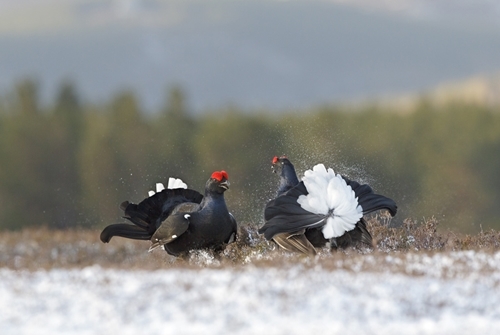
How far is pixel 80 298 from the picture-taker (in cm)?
647

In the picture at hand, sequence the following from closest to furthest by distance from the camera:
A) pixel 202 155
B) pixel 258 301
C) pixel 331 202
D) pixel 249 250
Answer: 1. pixel 258 301
2. pixel 331 202
3. pixel 249 250
4. pixel 202 155

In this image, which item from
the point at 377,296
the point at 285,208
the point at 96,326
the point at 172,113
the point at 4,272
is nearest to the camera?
the point at 96,326

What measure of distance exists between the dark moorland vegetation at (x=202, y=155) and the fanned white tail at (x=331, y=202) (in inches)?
639

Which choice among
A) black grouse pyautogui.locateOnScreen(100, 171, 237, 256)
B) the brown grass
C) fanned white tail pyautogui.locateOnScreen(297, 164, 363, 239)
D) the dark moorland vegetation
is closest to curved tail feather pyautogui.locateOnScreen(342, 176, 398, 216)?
fanned white tail pyautogui.locateOnScreen(297, 164, 363, 239)

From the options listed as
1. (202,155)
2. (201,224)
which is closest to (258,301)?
(201,224)

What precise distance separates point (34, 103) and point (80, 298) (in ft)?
80.6

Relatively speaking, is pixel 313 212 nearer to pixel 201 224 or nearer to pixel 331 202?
pixel 331 202

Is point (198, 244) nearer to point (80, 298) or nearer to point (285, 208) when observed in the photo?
point (285, 208)

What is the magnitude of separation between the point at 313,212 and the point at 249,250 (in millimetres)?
1731

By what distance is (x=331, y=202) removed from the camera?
27.9ft

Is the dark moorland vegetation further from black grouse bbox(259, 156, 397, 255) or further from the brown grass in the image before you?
black grouse bbox(259, 156, 397, 255)

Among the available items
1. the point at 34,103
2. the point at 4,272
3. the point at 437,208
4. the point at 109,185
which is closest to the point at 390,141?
the point at 437,208

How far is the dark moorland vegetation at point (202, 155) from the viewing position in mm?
26141

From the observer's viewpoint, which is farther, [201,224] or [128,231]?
[128,231]
